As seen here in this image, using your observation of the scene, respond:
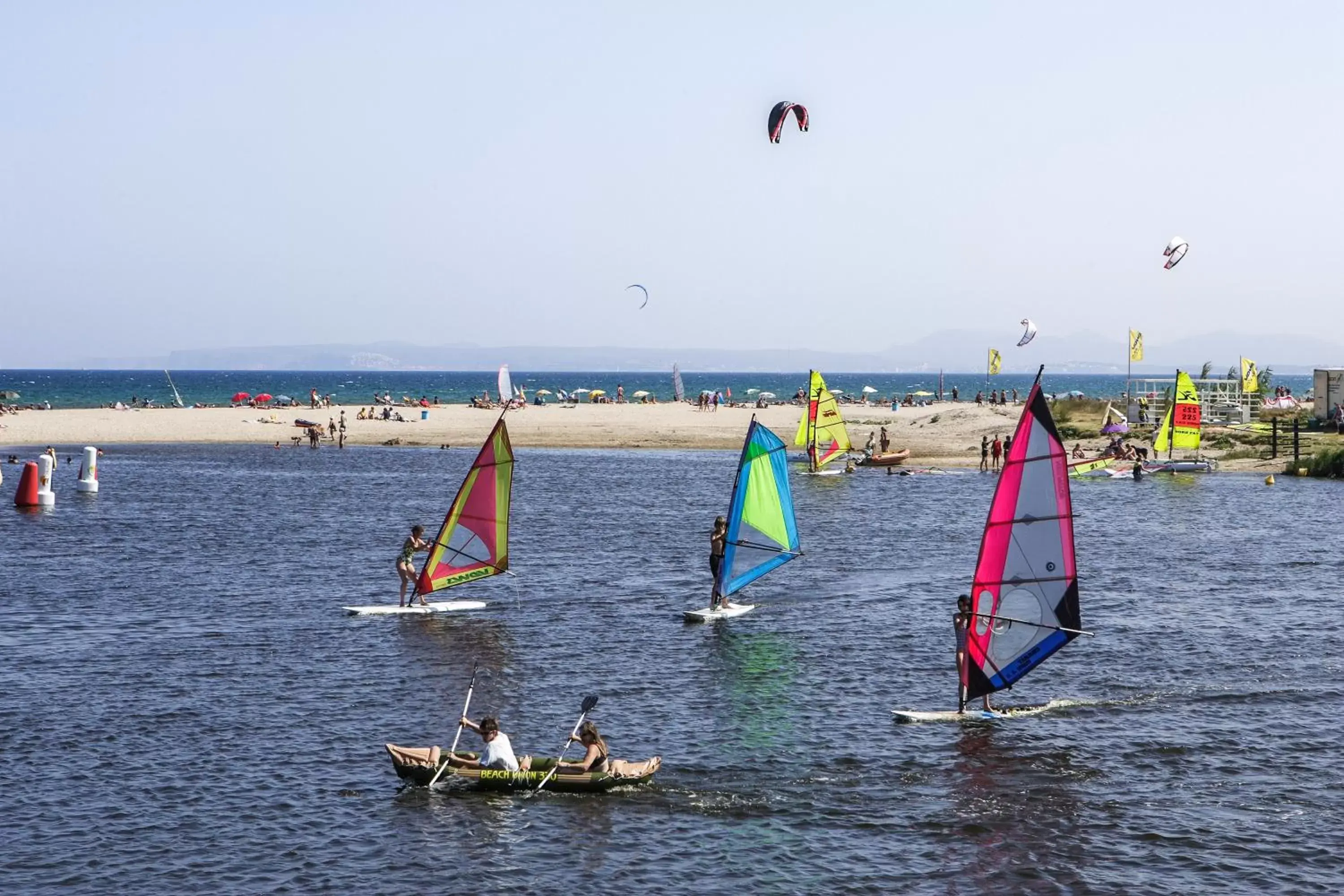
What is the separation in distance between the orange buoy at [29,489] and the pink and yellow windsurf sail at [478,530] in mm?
27666

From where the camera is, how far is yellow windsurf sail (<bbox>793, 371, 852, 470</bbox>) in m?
70.6

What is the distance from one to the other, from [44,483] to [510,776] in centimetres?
4211

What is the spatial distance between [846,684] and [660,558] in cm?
1637

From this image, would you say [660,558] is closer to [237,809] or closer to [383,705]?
[383,705]

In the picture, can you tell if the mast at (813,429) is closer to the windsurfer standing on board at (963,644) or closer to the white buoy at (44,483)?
the white buoy at (44,483)

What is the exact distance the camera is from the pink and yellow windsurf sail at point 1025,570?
72.4 ft

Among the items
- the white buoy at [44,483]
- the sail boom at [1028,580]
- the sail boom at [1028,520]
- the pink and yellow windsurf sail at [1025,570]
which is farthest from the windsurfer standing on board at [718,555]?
the white buoy at [44,483]

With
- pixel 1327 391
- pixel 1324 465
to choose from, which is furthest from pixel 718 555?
pixel 1327 391

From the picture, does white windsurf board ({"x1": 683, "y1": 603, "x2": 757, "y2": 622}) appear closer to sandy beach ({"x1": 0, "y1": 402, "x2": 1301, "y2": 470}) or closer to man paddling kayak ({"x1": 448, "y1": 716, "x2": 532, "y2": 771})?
man paddling kayak ({"x1": 448, "y1": 716, "x2": 532, "y2": 771})

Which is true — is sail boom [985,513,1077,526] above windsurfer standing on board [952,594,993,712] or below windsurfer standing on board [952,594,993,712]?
above

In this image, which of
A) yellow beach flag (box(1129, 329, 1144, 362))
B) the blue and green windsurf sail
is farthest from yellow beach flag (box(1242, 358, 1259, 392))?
the blue and green windsurf sail

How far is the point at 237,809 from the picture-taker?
18.9 m

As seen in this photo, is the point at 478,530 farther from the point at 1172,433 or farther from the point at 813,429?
the point at 1172,433

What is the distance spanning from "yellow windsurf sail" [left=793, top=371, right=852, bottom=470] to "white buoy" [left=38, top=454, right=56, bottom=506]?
3493 cm
